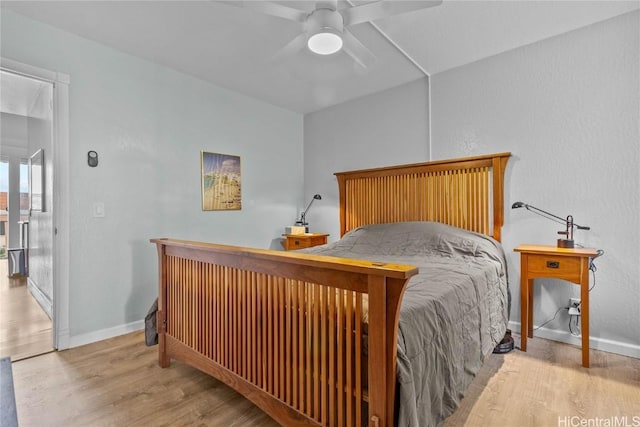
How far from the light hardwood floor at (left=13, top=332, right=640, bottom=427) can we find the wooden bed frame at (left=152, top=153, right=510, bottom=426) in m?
0.15

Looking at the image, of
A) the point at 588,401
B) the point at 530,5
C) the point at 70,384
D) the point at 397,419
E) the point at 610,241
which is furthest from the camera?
the point at 610,241

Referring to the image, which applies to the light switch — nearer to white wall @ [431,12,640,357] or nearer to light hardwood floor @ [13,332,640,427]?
light hardwood floor @ [13,332,640,427]

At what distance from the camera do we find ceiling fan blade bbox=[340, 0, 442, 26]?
1.61m

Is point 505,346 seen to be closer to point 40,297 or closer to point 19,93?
point 40,297

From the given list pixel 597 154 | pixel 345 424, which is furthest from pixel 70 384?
pixel 597 154

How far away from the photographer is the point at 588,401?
1.69m

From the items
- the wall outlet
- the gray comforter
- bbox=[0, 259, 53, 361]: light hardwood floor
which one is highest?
the gray comforter

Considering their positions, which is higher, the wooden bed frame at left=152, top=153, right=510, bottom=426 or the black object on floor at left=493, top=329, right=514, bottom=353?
the wooden bed frame at left=152, top=153, right=510, bottom=426

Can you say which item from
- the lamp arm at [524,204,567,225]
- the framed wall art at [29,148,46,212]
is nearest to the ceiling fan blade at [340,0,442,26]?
→ the lamp arm at [524,204,567,225]

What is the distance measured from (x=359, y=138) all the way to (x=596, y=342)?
112 inches

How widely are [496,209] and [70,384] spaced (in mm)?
3336

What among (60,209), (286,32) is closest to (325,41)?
(286,32)

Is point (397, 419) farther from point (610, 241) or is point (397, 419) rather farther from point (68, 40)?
point (68, 40)

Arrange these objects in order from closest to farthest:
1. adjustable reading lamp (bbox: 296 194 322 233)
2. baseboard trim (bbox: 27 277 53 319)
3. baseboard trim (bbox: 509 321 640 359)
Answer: baseboard trim (bbox: 509 321 640 359) < baseboard trim (bbox: 27 277 53 319) < adjustable reading lamp (bbox: 296 194 322 233)
